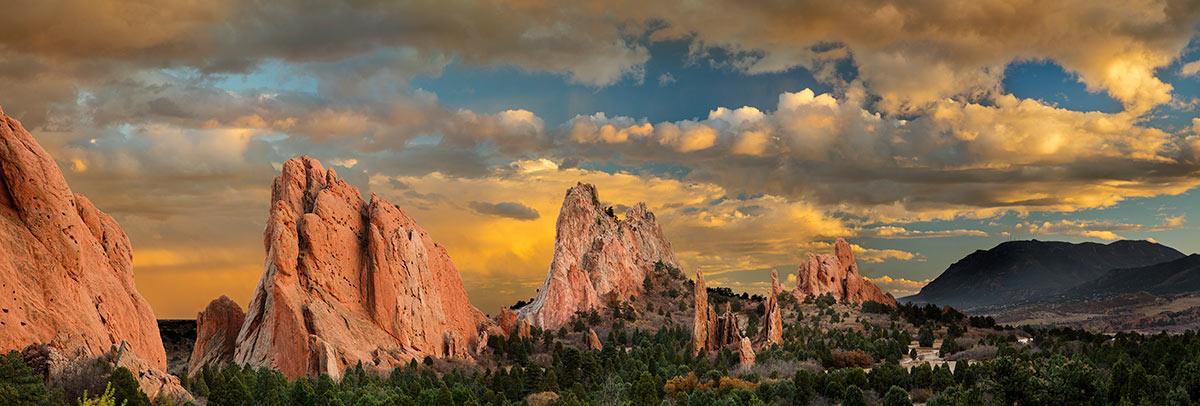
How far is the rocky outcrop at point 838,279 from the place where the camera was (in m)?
174

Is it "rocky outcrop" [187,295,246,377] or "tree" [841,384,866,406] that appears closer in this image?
"tree" [841,384,866,406]

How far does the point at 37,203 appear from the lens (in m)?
71.9

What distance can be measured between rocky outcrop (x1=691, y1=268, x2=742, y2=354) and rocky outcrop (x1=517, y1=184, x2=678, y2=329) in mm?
35911

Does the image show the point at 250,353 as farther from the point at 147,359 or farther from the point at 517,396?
the point at 517,396

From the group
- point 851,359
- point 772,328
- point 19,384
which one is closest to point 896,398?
point 851,359

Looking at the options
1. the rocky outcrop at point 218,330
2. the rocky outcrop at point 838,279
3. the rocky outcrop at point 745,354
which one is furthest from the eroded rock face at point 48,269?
the rocky outcrop at point 838,279

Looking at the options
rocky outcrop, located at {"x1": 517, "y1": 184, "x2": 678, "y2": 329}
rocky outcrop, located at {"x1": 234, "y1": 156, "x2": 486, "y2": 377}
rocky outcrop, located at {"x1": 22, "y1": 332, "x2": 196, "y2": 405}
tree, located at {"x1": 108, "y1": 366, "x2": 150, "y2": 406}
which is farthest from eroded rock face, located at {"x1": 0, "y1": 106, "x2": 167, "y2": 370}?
rocky outcrop, located at {"x1": 517, "y1": 184, "x2": 678, "y2": 329}

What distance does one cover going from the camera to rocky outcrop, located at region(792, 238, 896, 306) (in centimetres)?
17375

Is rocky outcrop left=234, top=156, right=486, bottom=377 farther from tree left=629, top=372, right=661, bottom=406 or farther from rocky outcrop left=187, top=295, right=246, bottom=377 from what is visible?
tree left=629, top=372, right=661, bottom=406

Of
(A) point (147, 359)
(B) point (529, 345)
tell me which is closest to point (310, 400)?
(A) point (147, 359)

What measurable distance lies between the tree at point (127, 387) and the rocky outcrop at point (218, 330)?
131 ft

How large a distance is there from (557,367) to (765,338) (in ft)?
111

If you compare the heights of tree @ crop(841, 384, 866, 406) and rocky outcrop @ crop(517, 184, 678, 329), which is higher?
rocky outcrop @ crop(517, 184, 678, 329)

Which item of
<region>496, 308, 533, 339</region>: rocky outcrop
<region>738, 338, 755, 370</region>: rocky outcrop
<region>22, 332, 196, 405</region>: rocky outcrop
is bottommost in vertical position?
<region>738, 338, 755, 370</region>: rocky outcrop
